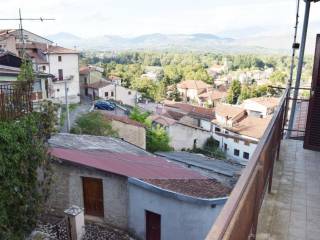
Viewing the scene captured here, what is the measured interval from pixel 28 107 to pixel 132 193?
3.12 metres

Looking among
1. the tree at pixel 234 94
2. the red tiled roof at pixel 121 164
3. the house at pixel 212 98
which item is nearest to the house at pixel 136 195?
the red tiled roof at pixel 121 164

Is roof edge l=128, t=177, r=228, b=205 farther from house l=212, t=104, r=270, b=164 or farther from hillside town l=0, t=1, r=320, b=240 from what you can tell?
house l=212, t=104, r=270, b=164

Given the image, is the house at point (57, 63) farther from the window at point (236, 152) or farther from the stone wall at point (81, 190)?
the stone wall at point (81, 190)

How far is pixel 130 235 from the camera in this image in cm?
815

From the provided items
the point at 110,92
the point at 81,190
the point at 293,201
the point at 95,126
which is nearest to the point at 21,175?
the point at 81,190

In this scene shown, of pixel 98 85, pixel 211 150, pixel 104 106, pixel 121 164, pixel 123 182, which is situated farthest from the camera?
pixel 98 85

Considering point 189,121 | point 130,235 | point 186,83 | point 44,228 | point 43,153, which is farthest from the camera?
point 186,83

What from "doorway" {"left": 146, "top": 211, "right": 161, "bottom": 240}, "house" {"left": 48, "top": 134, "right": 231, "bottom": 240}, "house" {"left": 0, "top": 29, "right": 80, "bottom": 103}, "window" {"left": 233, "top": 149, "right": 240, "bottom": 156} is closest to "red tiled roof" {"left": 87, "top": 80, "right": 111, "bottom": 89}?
"house" {"left": 0, "top": 29, "right": 80, "bottom": 103}

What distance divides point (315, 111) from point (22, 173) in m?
5.30

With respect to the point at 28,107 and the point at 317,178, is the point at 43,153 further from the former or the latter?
the point at 317,178

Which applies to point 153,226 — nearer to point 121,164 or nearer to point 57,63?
point 121,164

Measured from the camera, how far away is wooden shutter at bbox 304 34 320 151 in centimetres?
469

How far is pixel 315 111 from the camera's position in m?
4.79

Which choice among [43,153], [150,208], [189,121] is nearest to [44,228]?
[43,153]
